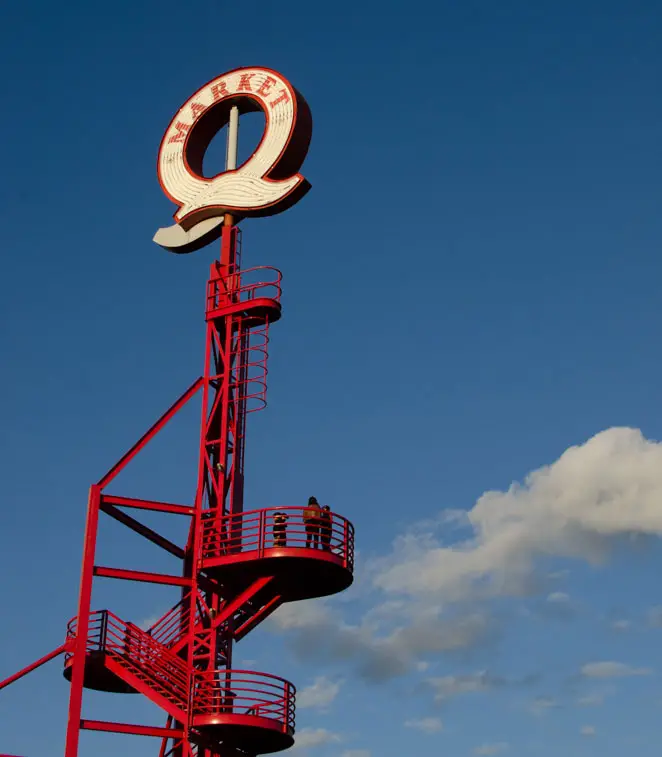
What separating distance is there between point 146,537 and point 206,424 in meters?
5.44

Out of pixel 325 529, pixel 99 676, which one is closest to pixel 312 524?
pixel 325 529

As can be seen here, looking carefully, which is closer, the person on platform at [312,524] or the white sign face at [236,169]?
the person on platform at [312,524]

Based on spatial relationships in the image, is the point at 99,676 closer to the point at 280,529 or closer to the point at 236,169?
the point at 280,529

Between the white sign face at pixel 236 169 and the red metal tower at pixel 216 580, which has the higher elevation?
the white sign face at pixel 236 169

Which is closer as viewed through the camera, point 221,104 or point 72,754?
point 72,754

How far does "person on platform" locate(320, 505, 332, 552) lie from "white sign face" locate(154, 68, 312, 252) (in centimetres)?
1580

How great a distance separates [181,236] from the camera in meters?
72.4

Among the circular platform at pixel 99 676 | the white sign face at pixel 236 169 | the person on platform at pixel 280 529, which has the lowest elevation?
the circular platform at pixel 99 676

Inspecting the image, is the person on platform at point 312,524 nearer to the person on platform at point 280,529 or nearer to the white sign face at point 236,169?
the person on platform at point 280,529

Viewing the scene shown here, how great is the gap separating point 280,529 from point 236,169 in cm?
1896

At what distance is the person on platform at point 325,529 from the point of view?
6072 cm

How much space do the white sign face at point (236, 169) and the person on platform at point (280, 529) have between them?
15.9 meters

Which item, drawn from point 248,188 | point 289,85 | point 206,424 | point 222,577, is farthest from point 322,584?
point 289,85

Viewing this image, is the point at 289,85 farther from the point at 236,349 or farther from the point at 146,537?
the point at 146,537
